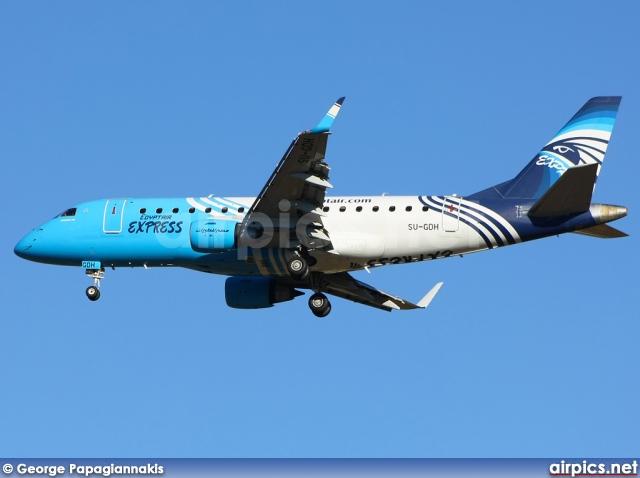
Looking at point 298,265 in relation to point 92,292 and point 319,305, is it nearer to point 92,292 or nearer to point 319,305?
point 319,305

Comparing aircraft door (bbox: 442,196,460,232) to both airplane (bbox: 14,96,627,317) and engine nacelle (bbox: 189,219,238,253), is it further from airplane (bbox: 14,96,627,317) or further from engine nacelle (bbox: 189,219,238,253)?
engine nacelle (bbox: 189,219,238,253)

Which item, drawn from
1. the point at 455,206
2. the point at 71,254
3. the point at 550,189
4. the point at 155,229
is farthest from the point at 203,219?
the point at 550,189

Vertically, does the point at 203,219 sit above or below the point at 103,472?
above

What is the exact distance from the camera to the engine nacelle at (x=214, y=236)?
4516cm

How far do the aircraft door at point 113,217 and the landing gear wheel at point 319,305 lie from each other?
7.20 metres

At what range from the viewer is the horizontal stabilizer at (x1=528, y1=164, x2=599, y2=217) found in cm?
4246

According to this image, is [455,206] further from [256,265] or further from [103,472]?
[103,472]

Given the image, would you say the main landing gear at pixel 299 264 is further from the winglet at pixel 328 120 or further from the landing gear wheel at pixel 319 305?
the winglet at pixel 328 120

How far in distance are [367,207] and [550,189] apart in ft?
20.9

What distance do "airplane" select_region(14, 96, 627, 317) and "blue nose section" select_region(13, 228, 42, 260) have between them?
5 centimetres

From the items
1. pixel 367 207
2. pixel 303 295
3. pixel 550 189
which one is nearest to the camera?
pixel 550 189

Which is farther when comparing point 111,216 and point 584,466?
point 111,216

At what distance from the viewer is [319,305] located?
48375mm

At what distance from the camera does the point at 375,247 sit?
4569 centimetres
